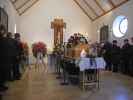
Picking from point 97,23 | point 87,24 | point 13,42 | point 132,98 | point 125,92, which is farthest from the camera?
point 87,24

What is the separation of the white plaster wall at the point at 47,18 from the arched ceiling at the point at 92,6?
1.35 feet

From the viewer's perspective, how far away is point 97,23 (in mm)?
16125

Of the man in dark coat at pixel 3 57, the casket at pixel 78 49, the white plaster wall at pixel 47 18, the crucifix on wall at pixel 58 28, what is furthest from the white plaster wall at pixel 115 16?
the man in dark coat at pixel 3 57

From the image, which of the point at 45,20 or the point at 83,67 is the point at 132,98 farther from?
the point at 45,20

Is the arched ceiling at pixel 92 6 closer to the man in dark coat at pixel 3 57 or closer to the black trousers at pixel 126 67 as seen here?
the black trousers at pixel 126 67

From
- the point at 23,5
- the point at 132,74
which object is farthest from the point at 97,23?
the point at 132,74

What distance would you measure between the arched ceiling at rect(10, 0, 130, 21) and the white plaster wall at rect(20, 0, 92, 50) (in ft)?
1.35

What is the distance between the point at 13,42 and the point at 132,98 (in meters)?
3.46

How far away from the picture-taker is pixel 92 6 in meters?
15.3

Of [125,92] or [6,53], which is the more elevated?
[6,53]

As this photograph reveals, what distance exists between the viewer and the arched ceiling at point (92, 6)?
12771 mm

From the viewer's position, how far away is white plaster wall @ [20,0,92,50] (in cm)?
1648

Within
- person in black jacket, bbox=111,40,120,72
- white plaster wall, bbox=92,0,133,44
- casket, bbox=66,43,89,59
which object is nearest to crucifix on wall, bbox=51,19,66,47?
white plaster wall, bbox=92,0,133,44

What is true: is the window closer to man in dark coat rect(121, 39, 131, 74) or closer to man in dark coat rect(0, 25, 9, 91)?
man in dark coat rect(121, 39, 131, 74)
